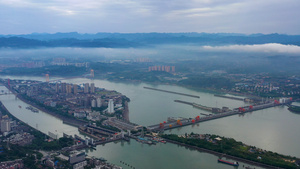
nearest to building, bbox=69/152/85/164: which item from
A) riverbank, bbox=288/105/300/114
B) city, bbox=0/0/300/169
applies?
city, bbox=0/0/300/169

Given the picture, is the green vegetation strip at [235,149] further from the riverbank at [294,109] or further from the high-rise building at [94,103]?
the riverbank at [294,109]

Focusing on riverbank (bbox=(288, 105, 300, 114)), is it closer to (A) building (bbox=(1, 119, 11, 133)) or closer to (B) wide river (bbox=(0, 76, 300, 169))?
(B) wide river (bbox=(0, 76, 300, 169))

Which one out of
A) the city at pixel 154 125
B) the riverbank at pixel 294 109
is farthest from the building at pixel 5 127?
the riverbank at pixel 294 109

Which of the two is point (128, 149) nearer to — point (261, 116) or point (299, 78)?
point (261, 116)

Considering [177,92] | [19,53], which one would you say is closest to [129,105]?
[177,92]

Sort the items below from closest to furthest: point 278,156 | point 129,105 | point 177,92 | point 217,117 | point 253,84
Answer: point 278,156
point 217,117
point 129,105
point 177,92
point 253,84

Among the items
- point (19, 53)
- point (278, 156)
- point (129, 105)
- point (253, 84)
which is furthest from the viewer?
point (19, 53)

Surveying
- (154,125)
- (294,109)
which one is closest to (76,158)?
(154,125)
